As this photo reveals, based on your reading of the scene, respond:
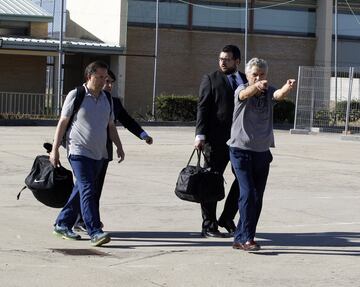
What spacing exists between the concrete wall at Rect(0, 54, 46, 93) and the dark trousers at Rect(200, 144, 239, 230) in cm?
2934

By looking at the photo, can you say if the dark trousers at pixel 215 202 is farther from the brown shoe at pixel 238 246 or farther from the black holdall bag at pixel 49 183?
the black holdall bag at pixel 49 183

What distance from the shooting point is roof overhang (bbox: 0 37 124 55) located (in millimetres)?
35125

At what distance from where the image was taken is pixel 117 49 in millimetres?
39375

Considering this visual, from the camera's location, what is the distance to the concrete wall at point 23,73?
37625 millimetres

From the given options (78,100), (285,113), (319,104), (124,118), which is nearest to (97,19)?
(285,113)

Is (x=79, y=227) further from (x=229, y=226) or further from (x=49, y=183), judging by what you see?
(x=229, y=226)

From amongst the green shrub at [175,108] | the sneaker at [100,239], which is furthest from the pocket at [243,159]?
the green shrub at [175,108]

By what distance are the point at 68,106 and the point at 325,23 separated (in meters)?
37.2

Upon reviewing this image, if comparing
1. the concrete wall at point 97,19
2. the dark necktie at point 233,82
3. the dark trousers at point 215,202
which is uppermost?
the concrete wall at point 97,19

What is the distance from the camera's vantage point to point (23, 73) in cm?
3806

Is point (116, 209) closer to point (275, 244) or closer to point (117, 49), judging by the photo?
point (275, 244)

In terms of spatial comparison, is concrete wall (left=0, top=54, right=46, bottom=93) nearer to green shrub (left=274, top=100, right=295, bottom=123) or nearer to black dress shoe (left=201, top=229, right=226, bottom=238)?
green shrub (left=274, top=100, right=295, bottom=123)

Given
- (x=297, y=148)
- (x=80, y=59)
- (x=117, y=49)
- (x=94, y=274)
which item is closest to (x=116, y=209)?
(x=94, y=274)

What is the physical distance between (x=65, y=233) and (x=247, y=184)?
1.92 m
